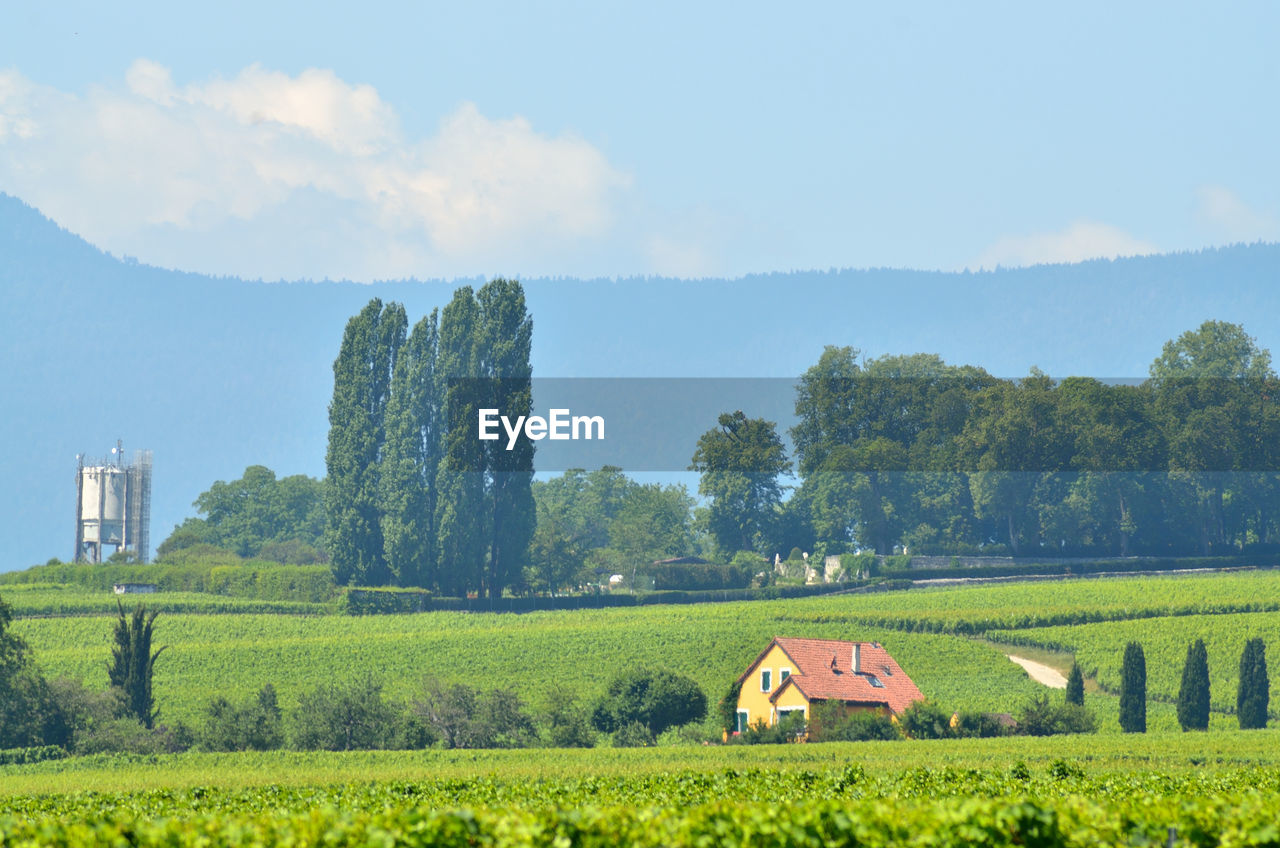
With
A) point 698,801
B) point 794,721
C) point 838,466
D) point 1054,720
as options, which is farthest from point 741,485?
point 698,801

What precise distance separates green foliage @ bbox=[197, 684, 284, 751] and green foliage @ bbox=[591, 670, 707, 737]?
38.0ft

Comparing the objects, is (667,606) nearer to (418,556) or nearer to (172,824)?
(418,556)

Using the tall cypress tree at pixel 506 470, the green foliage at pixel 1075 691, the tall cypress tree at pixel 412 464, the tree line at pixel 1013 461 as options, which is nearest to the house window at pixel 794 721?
the green foliage at pixel 1075 691

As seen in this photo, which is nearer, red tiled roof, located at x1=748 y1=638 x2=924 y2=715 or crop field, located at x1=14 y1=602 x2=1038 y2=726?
red tiled roof, located at x1=748 y1=638 x2=924 y2=715

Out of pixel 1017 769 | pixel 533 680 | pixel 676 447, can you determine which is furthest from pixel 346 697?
pixel 676 447

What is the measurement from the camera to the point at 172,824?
1224 centimetres

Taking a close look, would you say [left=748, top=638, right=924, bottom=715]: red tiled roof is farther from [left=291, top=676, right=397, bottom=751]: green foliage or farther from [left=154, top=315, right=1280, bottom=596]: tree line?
[left=154, top=315, right=1280, bottom=596]: tree line

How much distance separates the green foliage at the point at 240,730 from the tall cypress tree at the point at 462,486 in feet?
99.3

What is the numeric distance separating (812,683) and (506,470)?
33253 millimetres

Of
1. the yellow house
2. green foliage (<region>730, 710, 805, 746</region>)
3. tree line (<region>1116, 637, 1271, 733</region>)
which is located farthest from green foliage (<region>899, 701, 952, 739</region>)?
tree line (<region>1116, 637, 1271, 733</region>)

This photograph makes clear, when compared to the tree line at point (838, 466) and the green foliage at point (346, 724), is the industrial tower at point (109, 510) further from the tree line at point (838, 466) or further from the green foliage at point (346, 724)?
the green foliage at point (346, 724)

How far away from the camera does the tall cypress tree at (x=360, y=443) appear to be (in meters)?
82.5

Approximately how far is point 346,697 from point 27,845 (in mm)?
38706

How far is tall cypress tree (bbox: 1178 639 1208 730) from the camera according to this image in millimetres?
53344
